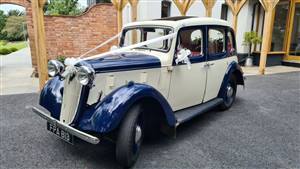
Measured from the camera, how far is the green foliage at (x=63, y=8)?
59.8ft

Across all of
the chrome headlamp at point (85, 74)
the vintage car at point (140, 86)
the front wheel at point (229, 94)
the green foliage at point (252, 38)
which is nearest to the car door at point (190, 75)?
the vintage car at point (140, 86)

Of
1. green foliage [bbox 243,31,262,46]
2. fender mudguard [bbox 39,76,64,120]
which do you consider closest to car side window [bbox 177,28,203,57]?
fender mudguard [bbox 39,76,64,120]

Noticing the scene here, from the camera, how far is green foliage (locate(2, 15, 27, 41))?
93.1 ft

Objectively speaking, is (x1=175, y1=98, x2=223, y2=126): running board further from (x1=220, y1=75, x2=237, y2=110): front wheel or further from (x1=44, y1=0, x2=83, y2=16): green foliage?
(x1=44, y1=0, x2=83, y2=16): green foliage

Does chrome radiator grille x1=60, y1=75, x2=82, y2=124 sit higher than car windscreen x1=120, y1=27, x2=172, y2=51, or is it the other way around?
car windscreen x1=120, y1=27, x2=172, y2=51

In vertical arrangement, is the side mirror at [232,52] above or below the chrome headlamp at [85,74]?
above

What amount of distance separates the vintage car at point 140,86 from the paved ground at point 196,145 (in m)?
0.30

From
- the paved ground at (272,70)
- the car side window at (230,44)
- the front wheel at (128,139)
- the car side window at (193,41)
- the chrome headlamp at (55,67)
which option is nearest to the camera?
the front wheel at (128,139)

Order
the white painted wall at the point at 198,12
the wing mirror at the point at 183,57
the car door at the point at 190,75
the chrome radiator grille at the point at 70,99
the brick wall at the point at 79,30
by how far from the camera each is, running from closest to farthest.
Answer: the chrome radiator grille at the point at 70,99 < the wing mirror at the point at 183,57 < the car door at the point at 190,75 < the brick wall at the point at 79,30 < the white painted wall at the point at 198,12

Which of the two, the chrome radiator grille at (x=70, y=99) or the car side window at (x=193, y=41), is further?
the car side window at (x=193, y=41)

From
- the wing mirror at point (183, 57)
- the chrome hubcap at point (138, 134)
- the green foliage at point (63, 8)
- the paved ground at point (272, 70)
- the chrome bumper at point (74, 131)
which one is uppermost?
the green foliage at point (63, 8)

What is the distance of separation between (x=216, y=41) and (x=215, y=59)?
0.36 metres

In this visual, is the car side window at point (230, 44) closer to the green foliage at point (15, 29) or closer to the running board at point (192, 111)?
the running board at point (192, 111)

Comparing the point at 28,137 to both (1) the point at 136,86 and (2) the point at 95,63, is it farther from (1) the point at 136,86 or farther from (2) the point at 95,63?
(1) the point at 136,86
